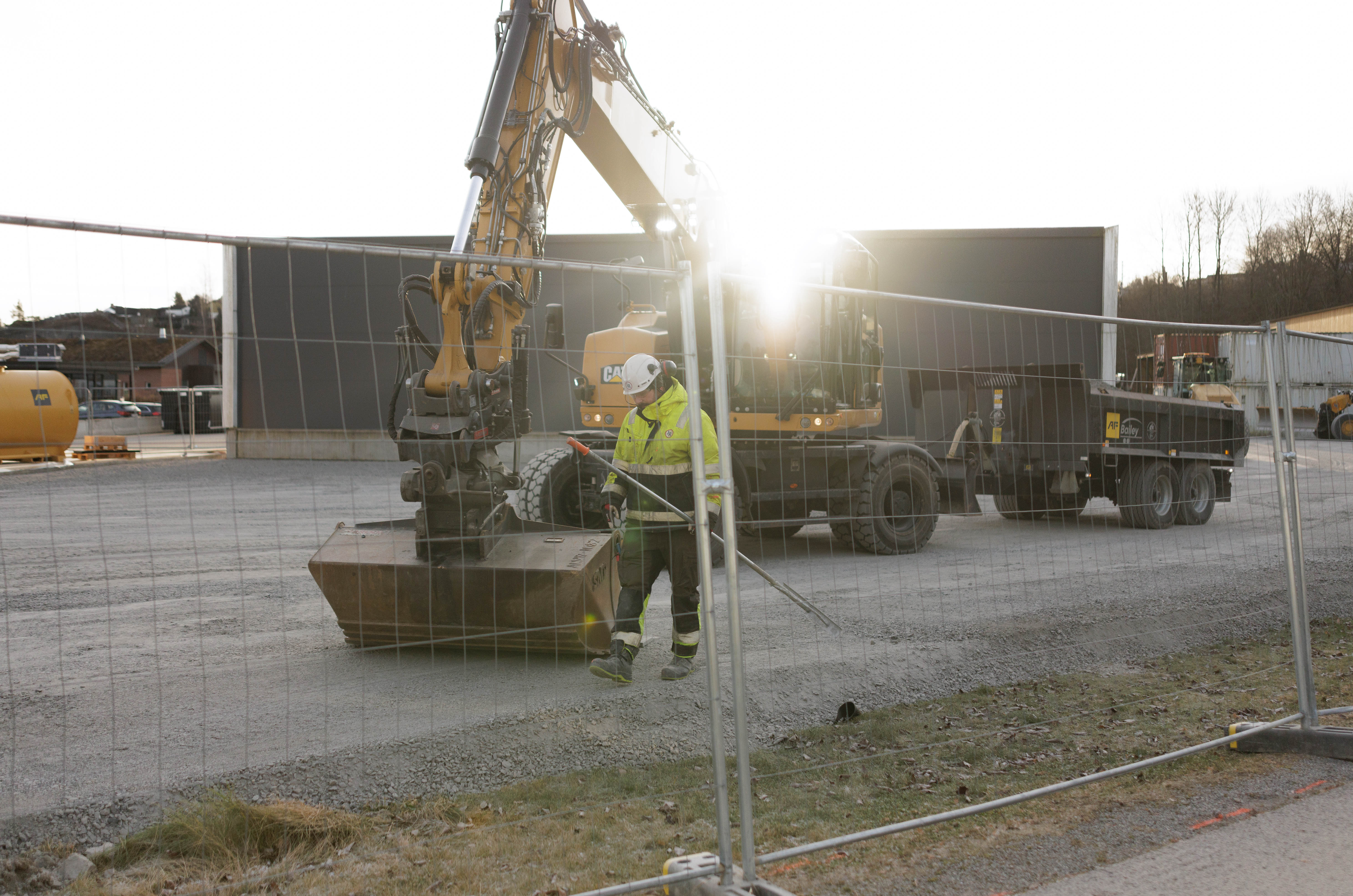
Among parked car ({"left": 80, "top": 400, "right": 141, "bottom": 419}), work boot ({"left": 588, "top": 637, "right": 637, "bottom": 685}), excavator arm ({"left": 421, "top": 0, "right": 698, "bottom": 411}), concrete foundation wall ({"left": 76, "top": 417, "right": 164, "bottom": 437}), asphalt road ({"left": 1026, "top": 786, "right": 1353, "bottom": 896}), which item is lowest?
asphalt road ({"left": 1026, "top": 786, "right": 1353, "bottom": 896})

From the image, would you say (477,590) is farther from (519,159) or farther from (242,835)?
(519,159)

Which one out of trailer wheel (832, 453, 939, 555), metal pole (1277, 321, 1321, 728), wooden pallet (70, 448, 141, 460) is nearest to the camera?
wooden pallet (70, 448, 141, 460)

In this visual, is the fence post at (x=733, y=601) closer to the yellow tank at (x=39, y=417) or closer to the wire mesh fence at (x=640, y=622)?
the wire mesh fence at (x=640, y=622)

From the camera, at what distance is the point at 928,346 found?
1672 centimetres

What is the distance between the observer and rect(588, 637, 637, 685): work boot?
531cm

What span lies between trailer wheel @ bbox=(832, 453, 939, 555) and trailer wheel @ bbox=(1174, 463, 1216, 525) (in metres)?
4.03

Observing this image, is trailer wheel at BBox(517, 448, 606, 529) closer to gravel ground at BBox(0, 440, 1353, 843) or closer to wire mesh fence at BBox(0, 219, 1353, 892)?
wire mesh fence at BBox(0, 219, 1353, 892)

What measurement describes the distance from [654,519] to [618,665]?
84 cm

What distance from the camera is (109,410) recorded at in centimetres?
355

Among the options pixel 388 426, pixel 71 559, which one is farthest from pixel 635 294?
pixel 71 559

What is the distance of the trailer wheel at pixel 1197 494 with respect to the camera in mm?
12109

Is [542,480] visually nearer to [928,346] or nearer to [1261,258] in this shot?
[928,346]

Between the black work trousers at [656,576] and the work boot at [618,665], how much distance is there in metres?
0.06

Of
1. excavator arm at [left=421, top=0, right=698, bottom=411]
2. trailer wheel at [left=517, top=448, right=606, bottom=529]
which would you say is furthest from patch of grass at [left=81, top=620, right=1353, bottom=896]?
trailer wheel at [left=517, top=448, right=606, bottom=529]
